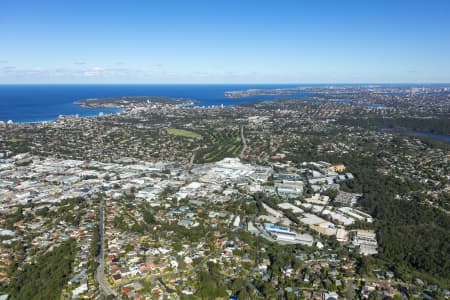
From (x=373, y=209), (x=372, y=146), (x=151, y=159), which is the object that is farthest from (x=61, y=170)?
(x=372, y=146)

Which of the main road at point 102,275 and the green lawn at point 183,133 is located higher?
the green lawn at point 183,133

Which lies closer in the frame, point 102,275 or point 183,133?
point 102,275

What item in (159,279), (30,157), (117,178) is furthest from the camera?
(30,157)

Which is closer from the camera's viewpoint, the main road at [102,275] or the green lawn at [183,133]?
the main road at [102,275]

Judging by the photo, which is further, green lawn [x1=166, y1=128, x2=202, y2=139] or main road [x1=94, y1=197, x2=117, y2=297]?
green lawn [x1=166, y1=128, x2=202, y2=139]

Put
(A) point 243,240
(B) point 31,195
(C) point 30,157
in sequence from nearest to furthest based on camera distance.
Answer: (A) point 243,240
(B) point 31,195
(C) point 30,157

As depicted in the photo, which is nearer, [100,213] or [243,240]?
[243,240]

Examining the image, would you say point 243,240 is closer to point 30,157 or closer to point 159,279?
point 159,279

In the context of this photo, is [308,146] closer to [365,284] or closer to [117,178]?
[117,178]

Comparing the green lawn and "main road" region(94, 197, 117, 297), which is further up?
the green lawn

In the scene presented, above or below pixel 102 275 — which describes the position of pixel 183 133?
above
